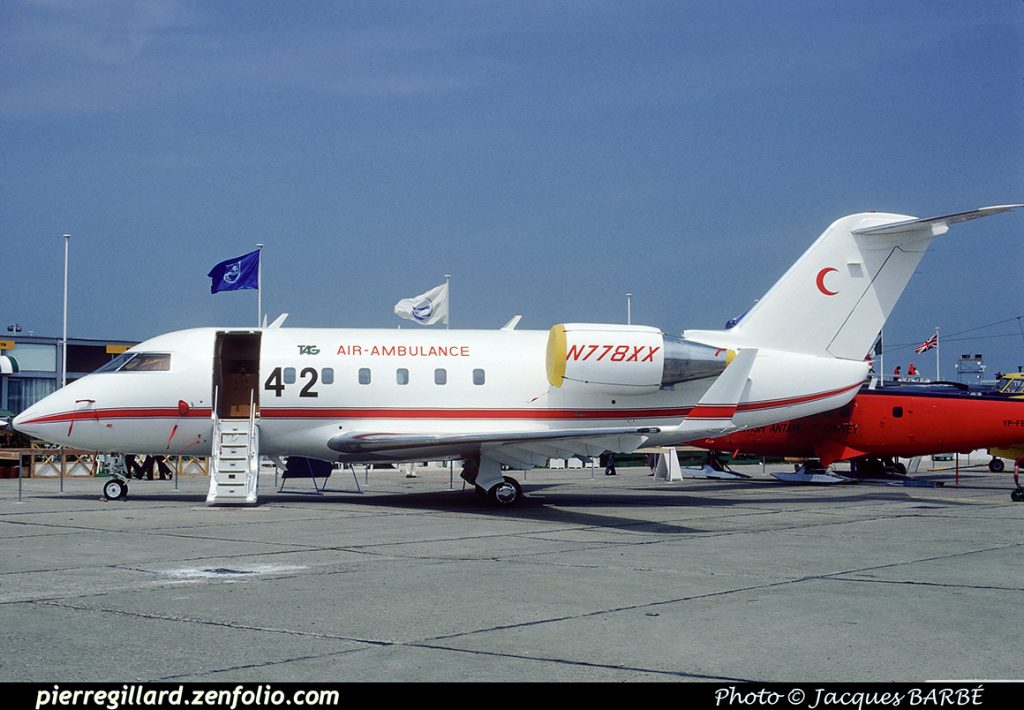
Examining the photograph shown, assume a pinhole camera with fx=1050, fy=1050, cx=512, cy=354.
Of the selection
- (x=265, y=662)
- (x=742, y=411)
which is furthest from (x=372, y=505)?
(x=265, y=662)

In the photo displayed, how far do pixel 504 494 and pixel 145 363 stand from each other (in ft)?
26.5

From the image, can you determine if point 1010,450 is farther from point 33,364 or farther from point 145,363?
point 33,364

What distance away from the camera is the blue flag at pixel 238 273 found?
34.3 m

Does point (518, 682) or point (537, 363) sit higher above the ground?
point (537, 363)

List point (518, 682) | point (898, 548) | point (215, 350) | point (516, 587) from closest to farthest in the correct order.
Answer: point (518, 682), point (516, 587), point (898, 548), point (215, 350)

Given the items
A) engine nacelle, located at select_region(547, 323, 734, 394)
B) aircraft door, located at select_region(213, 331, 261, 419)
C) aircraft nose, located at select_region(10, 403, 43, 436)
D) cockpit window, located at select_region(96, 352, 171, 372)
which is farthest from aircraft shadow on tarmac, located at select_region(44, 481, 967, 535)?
cockpit window, located at select_region(96, 352, 171, 372)

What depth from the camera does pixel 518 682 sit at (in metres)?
6.72

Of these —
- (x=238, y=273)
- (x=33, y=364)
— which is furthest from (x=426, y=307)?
(x=33, y=364)

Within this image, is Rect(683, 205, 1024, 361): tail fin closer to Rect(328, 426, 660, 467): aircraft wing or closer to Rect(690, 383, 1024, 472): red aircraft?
Rect(328, 426, 660, 467): aircraft wing

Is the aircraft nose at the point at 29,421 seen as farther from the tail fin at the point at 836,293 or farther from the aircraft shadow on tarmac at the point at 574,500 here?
the tail fin at the point at 836,293

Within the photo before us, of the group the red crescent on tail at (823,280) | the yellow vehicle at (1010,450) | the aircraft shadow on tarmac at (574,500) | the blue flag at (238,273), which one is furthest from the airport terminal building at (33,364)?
the red crescent on tail at (823,280)

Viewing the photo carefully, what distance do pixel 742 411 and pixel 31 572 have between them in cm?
1590

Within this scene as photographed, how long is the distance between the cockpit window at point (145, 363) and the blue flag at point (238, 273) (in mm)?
12155
